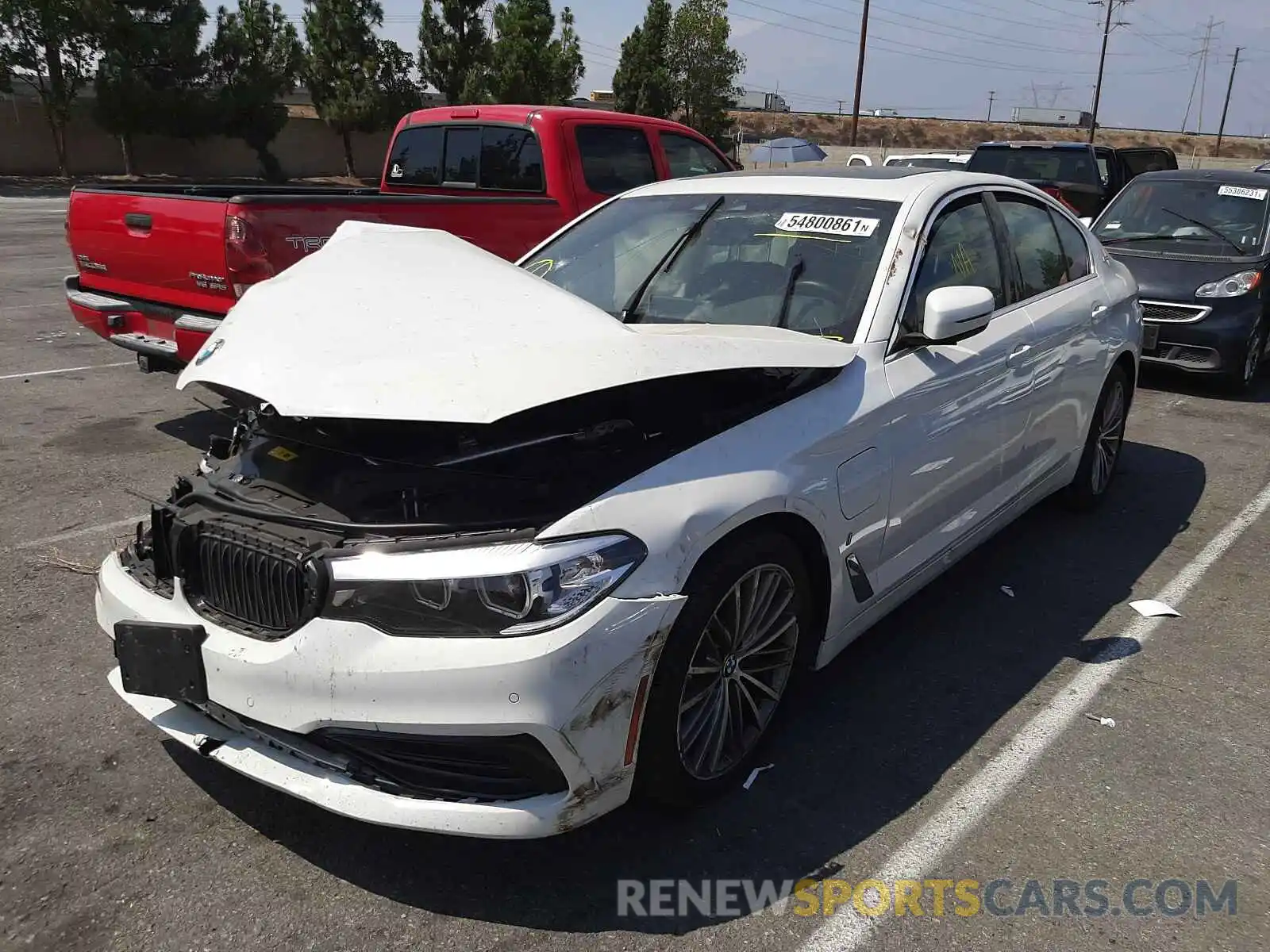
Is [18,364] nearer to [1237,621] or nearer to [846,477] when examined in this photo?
[846,477]

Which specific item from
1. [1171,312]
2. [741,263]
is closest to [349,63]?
[1171,312]

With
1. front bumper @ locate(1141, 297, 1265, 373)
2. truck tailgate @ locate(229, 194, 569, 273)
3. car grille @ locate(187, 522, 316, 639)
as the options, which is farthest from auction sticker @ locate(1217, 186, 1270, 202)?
car grille @ locate(187, 522, 316, 639)

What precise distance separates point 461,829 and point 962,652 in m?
2.36

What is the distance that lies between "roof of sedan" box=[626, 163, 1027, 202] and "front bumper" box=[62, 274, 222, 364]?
2.73 meters

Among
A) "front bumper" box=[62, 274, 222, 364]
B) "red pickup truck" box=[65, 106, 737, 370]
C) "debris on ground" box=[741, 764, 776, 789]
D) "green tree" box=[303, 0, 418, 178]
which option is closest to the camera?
"debris on ground" box=[741, 764, 776, 789]

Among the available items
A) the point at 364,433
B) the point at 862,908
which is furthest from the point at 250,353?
the point at 862,908

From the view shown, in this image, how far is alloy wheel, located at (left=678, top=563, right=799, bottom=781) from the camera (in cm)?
283

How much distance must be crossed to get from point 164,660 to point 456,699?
2.92ft

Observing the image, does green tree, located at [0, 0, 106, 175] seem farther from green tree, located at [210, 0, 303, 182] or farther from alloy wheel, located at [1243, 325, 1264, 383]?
alloy wheel, located at [1243, 325, 1264, 383]

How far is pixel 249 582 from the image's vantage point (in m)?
2.62

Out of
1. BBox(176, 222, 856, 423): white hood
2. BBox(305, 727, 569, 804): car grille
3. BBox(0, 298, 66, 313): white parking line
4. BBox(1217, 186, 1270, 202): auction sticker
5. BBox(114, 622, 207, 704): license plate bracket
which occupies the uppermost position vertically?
BBox(1217, 186, 1270, 202): auction sticker

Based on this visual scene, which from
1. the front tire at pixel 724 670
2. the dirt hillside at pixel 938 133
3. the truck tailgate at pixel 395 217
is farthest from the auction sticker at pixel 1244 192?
the dirt hillside at pixel 938 133

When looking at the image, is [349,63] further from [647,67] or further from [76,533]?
[76,533]

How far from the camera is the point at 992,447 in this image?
4059 millimetres
